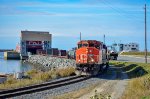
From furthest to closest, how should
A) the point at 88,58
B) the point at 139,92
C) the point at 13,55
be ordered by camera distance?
the point at 13,55
the point at 88,58
the point at 139,92

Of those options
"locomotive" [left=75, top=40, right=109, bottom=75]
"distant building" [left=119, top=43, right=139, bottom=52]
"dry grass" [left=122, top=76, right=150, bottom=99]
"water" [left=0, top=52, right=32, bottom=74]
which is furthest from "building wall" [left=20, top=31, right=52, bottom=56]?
"dry grass" [left=122, top=76, right=150, bottom=99]

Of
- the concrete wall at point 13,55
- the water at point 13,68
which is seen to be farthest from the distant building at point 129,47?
the water at point 13,68

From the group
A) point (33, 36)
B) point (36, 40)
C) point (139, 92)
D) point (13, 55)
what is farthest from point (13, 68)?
point (13, 55)

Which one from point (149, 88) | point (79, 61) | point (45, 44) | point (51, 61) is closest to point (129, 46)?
point (45, 44)

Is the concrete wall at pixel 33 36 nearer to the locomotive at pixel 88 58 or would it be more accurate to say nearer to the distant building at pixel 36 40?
the distant building at pixel 36 40

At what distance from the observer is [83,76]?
3678 cm

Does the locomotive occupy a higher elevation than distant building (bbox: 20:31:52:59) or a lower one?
lower

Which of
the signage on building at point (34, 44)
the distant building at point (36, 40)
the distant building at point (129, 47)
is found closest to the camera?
the distant building at point (36, 40)

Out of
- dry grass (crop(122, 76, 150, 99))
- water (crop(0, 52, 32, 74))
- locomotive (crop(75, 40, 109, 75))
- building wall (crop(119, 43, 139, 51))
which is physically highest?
building wall (crop(119, 43, 139, 51))

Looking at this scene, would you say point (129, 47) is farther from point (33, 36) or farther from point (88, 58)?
point (88, 58)

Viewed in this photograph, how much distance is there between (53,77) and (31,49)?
101402 mm

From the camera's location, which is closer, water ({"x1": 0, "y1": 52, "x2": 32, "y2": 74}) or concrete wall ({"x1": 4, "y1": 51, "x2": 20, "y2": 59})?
water ({"x1": 0, "y1": 52, "x2": 32, "y2": 74})

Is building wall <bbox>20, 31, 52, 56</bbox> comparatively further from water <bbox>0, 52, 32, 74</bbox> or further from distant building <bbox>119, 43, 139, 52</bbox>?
distant building <bbox>119, 43, 139, 52</bbox>

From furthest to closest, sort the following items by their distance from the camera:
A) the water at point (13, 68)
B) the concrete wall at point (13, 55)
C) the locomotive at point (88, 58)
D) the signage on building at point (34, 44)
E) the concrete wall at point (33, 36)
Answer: the concrete wall at point (13, 55) < the concrete wall at point (33, 36) < the signage on building at point (34, 44) < the water at point (13, 68) < the locomotive at point (88, 58)
